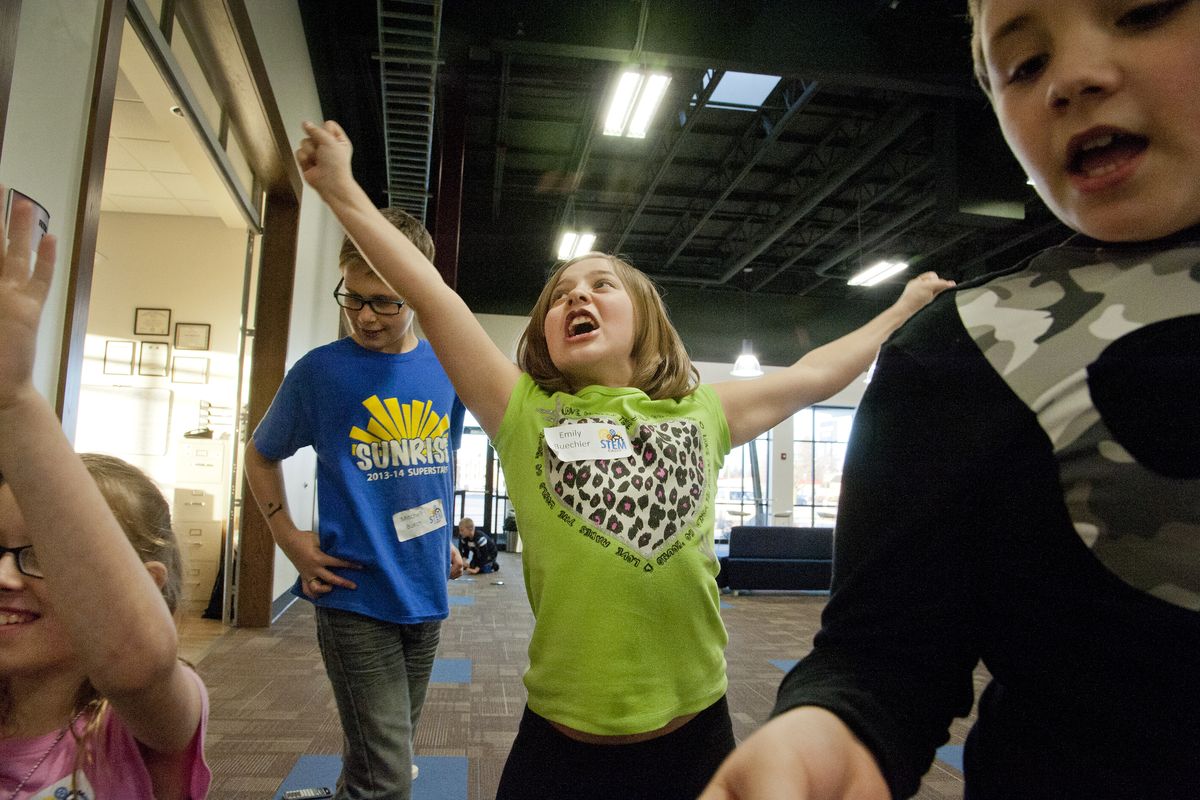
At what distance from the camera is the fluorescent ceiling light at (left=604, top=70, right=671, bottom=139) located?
191 inches

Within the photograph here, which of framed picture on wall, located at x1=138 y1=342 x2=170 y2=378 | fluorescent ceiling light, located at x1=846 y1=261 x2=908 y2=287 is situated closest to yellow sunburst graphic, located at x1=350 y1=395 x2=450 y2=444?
framed picture on wall, located at x1=138 y1=342 x2=170 y2=378

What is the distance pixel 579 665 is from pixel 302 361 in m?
1.07

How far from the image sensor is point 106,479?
100 cm

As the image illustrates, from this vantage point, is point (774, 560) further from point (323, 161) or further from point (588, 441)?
point (323, 161)

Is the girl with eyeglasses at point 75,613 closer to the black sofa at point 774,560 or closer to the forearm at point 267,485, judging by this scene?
the forearm at point 267,485

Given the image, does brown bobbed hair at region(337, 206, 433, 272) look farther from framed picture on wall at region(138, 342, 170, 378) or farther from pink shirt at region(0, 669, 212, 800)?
framed picture on wall at region(138, 342, 170, 378)

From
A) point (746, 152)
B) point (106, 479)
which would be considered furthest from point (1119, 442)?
point (746, 152)

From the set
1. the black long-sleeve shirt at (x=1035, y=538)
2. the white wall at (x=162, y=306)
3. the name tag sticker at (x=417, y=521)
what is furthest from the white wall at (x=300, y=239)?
the black long-sleeve shirt at (x=1035, y=538)

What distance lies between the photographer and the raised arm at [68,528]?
26.0 inches

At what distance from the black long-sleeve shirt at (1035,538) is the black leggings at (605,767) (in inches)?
21.1

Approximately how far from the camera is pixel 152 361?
6.04m

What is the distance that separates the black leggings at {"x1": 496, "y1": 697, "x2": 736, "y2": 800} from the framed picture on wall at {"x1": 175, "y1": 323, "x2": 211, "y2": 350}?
20.5 ft

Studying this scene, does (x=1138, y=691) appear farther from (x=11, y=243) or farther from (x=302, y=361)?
(x=302, y=361)

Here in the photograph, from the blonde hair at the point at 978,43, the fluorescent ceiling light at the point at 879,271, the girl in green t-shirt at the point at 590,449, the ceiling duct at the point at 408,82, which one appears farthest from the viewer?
the fluorescent ceiling light at the point at 879,271
